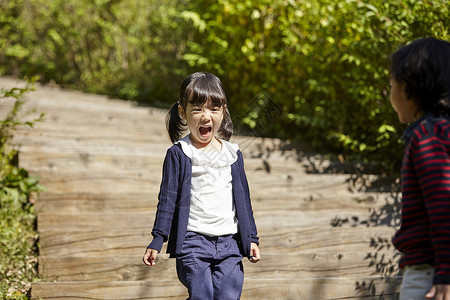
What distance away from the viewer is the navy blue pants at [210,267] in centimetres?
243

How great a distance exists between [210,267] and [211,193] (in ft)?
1.09

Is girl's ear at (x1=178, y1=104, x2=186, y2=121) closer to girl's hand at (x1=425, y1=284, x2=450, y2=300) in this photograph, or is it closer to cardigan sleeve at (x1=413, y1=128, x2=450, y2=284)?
cardigan sleeve at (x1=413, y1=128, x2=450, y2=284)

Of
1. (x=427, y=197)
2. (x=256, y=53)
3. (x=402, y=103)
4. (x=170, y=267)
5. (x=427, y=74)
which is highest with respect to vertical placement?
(x=427, y=74)

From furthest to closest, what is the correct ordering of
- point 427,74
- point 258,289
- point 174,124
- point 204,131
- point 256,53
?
point 256,53, point 258,289, point 174,124, point 204,131, point 427,74

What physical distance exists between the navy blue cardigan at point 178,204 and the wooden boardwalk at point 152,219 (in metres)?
0.82

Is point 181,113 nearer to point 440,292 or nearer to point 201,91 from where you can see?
point 201,91

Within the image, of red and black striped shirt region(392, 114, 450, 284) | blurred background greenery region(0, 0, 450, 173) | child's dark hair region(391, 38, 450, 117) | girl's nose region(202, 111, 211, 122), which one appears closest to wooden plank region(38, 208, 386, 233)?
blurred background greenery region(0, 0, 450, 173)

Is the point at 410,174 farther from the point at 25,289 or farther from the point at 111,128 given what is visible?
the point at 111,128

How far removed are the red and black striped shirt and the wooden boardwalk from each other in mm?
1453

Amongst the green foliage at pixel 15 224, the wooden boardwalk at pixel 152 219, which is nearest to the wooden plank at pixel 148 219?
the wooden boardwalk at pixel 152 219

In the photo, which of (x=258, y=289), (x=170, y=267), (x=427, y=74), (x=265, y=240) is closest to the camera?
(x=427, y=74)

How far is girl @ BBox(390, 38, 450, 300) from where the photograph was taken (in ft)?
5.85

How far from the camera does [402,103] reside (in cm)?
199

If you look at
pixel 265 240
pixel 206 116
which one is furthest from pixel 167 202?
pixel 265 240
